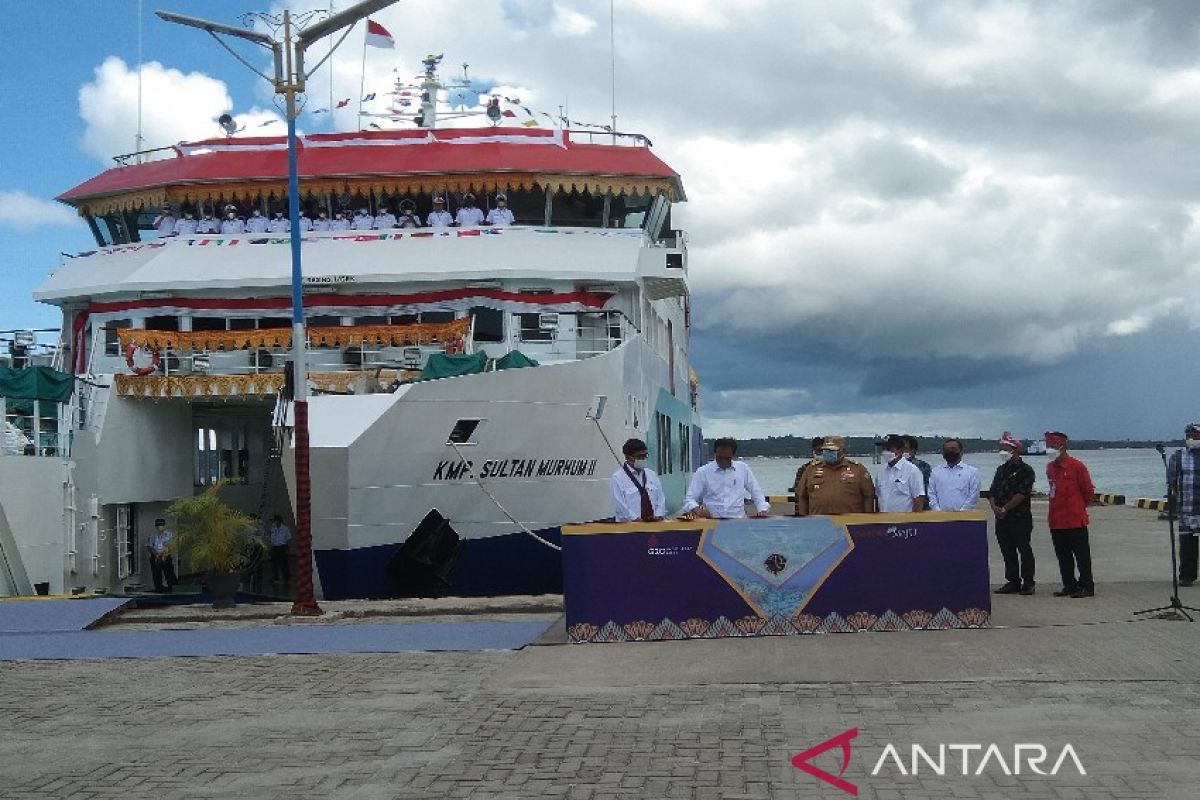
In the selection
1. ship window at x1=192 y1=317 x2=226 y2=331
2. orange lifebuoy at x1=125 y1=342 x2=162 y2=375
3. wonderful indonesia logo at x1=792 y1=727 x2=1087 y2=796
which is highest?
ship window at x1=192 y1=317 x2=226 y2=331

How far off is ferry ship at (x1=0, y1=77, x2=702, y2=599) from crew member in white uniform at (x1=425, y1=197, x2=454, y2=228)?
1.00ft

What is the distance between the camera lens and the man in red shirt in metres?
12.9

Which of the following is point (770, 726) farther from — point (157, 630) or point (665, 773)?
point (157, 630)

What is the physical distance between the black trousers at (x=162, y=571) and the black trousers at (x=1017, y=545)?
12734 millimetres

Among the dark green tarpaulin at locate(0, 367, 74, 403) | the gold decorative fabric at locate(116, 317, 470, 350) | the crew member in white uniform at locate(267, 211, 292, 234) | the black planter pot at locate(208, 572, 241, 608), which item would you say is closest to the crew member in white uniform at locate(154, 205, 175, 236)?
the crew member in white uniform at locate(267, 211, 292, 234)

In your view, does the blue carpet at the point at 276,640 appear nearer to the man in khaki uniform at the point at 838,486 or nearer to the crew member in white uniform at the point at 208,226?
the man in khaki uniform at the point at 838,486

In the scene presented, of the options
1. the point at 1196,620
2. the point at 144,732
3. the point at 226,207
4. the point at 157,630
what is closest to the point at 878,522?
the point at 1196,620

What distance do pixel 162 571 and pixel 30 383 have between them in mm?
4280

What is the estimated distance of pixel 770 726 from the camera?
24.7 feet

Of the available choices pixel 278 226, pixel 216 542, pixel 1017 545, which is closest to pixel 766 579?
pixel 1017 545

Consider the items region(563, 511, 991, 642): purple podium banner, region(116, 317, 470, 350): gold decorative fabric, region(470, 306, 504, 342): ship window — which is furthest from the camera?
region(470, 306, 504, 342): ship window

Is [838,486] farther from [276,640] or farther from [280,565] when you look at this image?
[280,565]

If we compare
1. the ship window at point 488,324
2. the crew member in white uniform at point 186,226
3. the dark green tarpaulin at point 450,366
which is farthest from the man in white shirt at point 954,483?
the crew member in white uniform at point 186,226

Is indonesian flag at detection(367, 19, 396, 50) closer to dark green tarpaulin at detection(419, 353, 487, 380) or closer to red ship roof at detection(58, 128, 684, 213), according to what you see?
red ship roof at detection(58, 128, 684, 213)
